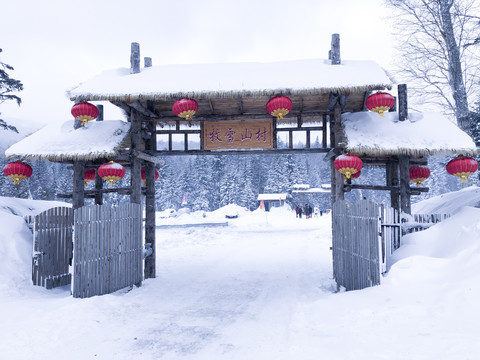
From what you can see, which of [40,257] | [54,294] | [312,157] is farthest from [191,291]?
[312,157]

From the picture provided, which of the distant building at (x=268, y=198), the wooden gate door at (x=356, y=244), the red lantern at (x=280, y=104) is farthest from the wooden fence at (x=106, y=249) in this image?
the distant building at (x=268, y=198)

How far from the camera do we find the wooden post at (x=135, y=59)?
10.0 meters

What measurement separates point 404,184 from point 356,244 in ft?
10.5

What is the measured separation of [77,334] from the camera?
5188mm

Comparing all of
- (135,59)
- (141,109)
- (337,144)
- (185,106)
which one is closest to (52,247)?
(141,109)

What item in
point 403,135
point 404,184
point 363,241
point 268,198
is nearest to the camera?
point 363,241

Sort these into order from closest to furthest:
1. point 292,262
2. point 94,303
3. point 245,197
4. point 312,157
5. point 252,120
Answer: point 94,303 → point 252,120 → point 292,262 → point 245,197 → point 312,157

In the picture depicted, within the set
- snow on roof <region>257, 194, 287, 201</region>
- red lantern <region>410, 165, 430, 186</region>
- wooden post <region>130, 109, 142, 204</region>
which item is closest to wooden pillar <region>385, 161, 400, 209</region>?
red lantern <region>410, 165, 430, 186</region>

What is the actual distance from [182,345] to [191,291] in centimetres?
354

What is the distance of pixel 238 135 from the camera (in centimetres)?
951

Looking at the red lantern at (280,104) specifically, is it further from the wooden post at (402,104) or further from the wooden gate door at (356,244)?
the wooden post at (402,104)

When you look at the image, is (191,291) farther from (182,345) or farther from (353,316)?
(353,316)

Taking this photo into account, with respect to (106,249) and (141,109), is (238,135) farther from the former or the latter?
(106,249)

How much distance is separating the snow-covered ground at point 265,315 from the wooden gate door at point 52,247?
33 centimetres
